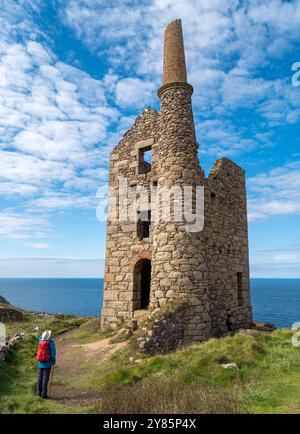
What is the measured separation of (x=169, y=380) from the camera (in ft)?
21.6

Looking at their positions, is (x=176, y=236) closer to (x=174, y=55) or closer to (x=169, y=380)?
(x=169, y=380)

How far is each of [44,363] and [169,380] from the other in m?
2.76

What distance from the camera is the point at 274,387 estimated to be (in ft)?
20.5

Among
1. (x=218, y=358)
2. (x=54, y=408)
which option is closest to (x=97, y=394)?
(x=54, y=408)

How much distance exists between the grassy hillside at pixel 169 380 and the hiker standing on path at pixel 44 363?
299 mm

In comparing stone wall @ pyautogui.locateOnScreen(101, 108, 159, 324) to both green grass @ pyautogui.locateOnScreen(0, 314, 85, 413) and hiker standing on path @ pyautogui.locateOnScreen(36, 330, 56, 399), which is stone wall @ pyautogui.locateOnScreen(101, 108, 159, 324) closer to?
green grass @ pyautogui.locateOnScreen(0, 314, 85, 413)

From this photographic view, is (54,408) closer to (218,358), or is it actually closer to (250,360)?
(218,358)

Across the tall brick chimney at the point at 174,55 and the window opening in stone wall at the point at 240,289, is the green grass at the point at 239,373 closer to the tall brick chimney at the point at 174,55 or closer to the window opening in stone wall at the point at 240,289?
the window opening in stone wall at the point at 240,289

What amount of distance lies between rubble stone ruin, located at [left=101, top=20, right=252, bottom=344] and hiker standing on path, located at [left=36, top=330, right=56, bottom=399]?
453 centimetres

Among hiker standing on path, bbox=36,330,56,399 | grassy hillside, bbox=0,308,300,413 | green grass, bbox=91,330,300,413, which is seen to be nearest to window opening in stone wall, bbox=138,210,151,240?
→ grassy hillside, bbox=0,308,300,413

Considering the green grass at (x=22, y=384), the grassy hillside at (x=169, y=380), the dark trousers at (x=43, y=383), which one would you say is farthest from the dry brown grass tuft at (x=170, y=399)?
the dark trousers at (x=43, y=383)

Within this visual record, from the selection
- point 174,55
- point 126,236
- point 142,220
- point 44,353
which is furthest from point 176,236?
point 174,55

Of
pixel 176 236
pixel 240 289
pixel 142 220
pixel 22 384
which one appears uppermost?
pixel 142 220

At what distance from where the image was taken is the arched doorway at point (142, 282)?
14.6 meters
